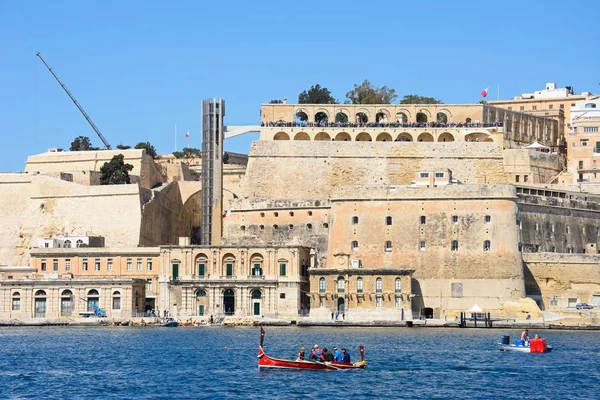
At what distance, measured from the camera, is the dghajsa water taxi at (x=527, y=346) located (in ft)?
183

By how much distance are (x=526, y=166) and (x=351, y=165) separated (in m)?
12.1

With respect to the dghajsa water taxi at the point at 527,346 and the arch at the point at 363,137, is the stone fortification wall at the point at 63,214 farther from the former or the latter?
the dghajsa water taxi at the point at 527,346

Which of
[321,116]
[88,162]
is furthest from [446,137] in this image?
[88,162]

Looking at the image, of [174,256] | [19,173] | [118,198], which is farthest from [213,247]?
[19,173]

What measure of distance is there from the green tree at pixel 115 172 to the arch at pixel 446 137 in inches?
869

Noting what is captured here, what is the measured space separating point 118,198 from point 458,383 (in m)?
46.5

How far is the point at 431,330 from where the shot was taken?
70000 mm

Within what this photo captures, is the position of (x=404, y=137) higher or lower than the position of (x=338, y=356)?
higher

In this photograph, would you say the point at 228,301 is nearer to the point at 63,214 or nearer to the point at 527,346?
the point at 63,214

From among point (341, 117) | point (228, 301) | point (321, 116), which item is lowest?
point (228, 301)

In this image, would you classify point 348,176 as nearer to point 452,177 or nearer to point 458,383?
point 452,177

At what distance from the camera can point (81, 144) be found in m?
111

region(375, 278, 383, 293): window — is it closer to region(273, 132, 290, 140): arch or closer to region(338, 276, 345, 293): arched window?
region(338, 276, 345, 293): arched window

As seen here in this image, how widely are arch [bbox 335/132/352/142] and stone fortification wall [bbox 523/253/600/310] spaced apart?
1915 centimetres
